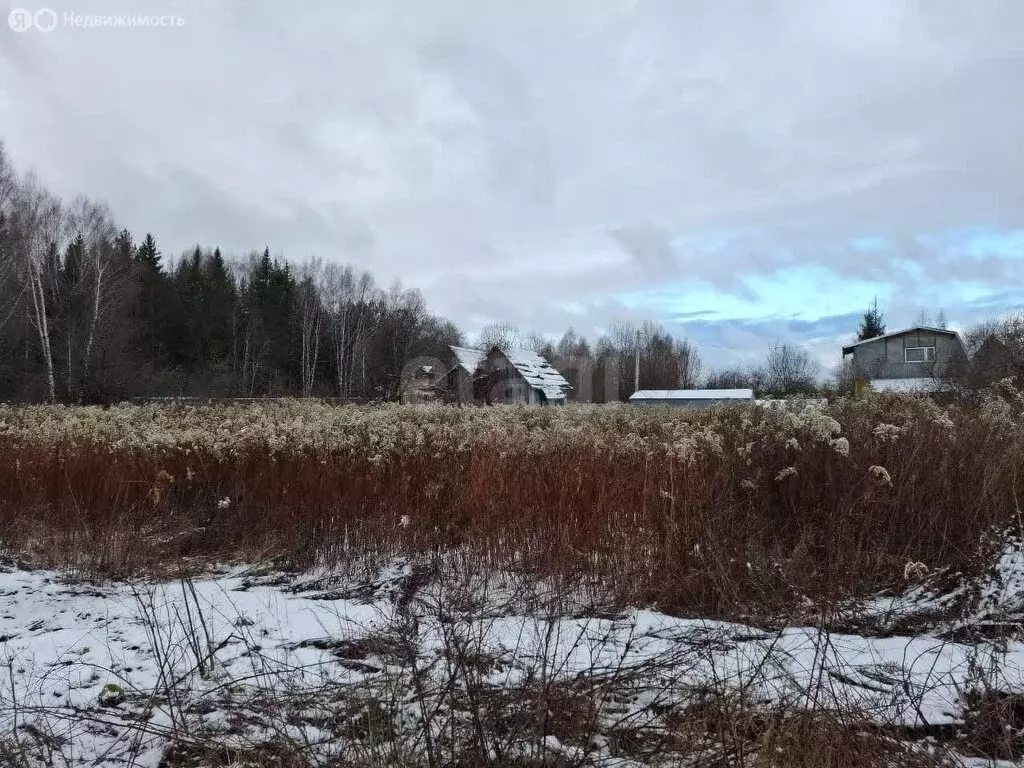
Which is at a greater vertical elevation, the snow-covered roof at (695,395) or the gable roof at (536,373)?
the gable roof at (536,373)

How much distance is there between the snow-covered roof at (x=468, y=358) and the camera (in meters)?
37.0

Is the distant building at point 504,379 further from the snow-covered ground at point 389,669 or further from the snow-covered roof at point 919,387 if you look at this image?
the snow-covered ground at point 389,669

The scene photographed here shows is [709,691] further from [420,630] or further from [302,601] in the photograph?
[302,601]

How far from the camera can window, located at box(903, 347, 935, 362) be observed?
34.6m

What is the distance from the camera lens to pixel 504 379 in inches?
1455

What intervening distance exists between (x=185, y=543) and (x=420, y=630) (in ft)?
11.4

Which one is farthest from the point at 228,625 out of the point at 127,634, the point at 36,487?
the point at 36,487

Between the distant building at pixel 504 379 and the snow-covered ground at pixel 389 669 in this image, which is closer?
the snow-covered ground at pixel 389 669

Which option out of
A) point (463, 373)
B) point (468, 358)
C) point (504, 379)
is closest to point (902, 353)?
point (504, 379)

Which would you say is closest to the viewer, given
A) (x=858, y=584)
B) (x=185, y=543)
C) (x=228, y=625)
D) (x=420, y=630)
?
(x=420, y=630)

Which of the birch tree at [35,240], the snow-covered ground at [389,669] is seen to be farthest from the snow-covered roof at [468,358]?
the snow-covered ground at [389,669]

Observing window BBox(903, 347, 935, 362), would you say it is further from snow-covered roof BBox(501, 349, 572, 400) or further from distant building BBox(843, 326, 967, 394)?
snow-covered roof BBox(501, 349, 572, 400)

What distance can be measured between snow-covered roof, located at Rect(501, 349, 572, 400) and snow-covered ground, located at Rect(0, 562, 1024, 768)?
3347cm

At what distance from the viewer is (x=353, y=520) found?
5.66 meters
